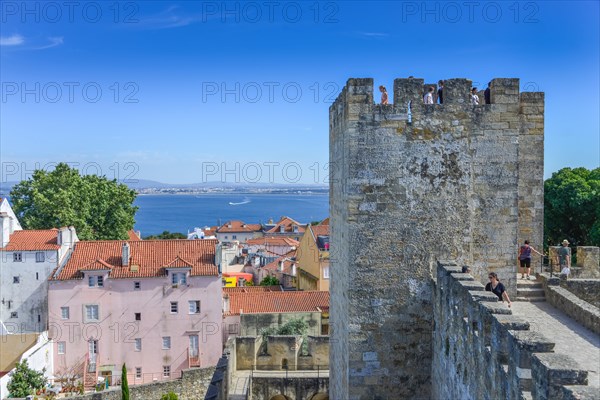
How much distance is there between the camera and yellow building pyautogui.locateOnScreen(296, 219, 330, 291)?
146ft

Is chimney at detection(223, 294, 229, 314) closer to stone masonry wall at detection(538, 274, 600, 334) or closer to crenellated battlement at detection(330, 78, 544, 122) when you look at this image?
stone masonry wall at detection(538, 274, 600, 334)

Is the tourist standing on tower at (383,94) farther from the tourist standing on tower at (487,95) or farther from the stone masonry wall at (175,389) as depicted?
the stone masonry wall at (175,389)

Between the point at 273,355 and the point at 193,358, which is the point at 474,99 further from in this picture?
the point at 193,358

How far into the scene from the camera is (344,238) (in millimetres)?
11898

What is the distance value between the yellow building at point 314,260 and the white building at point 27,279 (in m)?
18.3

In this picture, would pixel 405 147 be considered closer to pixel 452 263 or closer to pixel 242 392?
pixel 452 263

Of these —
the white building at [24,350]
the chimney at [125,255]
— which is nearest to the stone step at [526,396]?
the white building at [24,350]

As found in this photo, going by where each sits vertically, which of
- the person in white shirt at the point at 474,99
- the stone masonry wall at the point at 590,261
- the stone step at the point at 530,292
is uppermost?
the person in white shirt at the point at 474,99

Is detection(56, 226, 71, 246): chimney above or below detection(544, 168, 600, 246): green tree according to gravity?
below

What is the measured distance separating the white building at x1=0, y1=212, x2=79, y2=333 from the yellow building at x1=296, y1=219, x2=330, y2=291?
60.2 feet

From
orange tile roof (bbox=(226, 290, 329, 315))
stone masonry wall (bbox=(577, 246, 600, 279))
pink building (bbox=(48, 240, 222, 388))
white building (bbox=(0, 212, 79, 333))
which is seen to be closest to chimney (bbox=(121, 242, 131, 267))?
pink building (bbox=(48, 240, 222, 388))

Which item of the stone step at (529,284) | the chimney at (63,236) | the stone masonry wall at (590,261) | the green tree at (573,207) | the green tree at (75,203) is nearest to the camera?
the stone step at (529,284)

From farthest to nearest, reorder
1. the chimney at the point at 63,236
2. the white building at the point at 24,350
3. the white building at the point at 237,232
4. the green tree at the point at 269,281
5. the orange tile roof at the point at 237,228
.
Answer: the orange tile roof at the point at 237,228 < the white building at the point at 237,232 < the green tree at the point at 269,281 < the chimney at the point at 63,236 < the white building at the point at 24,350

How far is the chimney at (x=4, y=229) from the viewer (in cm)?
3609
